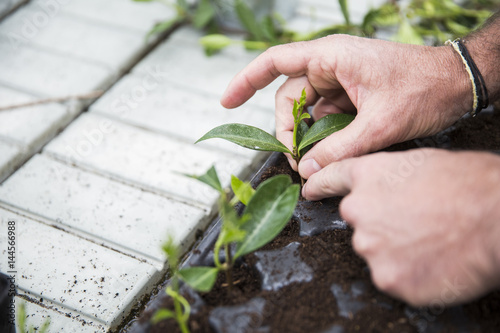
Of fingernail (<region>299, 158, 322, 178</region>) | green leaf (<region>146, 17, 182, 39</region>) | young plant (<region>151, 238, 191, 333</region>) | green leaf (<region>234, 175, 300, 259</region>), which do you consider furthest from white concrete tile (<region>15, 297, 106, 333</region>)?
green leaf (<region>146, 17, 182, 39</region>)

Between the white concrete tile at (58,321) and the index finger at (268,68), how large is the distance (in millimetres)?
585

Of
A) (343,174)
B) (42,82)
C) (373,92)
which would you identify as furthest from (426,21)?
(42,82)

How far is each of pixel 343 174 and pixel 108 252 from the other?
63cm

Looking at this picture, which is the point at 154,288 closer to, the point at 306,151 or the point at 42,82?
the point at 306,151

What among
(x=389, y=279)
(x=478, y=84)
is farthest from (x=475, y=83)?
(x=389, y=279)

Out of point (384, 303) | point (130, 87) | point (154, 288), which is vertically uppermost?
point (384, 303)

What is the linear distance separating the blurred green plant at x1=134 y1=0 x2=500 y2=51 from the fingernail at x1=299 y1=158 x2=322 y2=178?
2.61ft

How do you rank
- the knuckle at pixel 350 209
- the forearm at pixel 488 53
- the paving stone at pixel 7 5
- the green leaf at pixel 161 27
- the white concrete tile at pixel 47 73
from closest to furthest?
the knuckle at pixel 350 209, the forearm at pixel 488 53, the white concrete tile at pixel 47 73, the green leaf at pixel 161 27, the paving stone at pixel 7 5

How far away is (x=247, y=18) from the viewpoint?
1736mm

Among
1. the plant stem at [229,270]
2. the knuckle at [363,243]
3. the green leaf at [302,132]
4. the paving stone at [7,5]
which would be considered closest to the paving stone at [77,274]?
the plant stem at [229,270]

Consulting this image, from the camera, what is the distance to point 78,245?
1.17 meters

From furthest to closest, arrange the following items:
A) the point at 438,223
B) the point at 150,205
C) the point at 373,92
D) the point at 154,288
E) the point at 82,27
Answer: the point at 82,27
the point at 150,205
the point at 154,288
the point at 373,92
the point at 438,223

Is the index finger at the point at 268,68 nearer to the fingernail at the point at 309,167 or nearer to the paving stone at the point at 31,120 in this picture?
the fingernail at the point at 309,167

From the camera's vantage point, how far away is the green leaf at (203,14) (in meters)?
1.84
